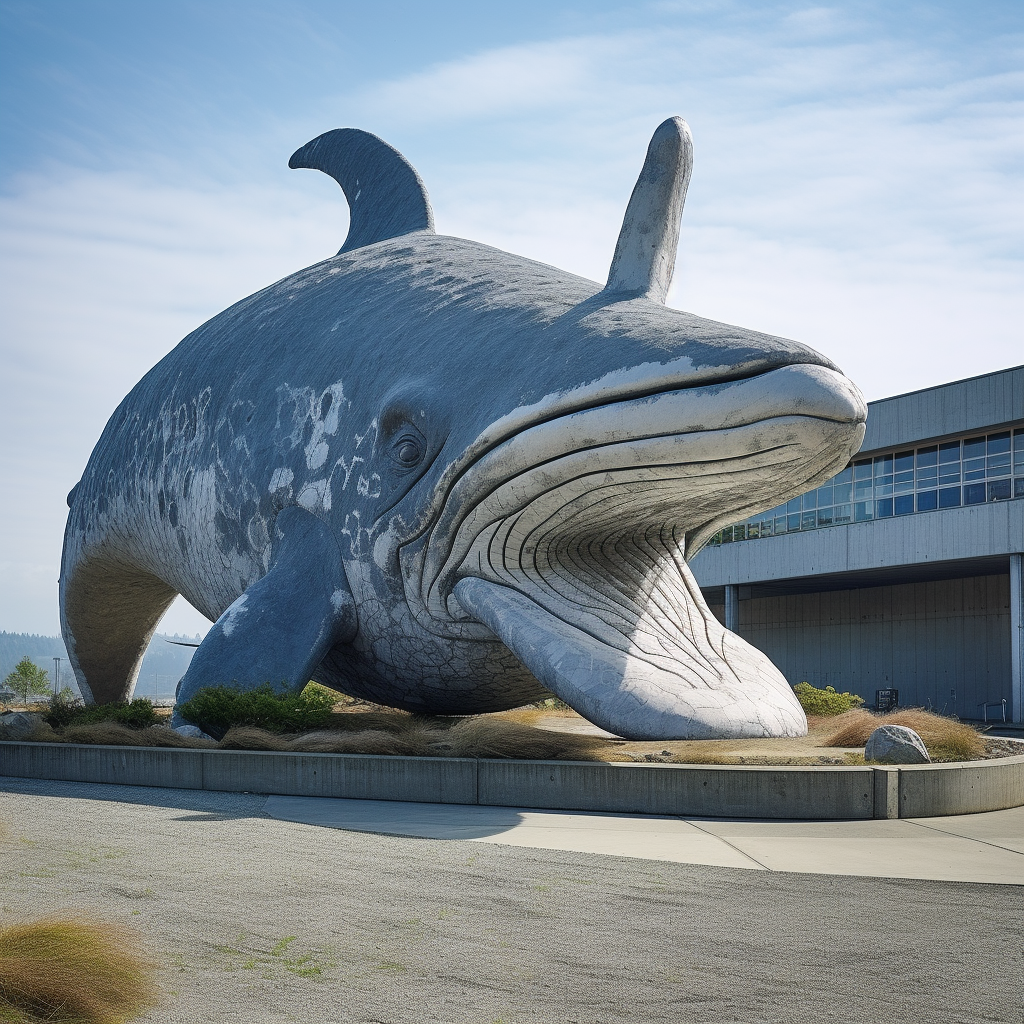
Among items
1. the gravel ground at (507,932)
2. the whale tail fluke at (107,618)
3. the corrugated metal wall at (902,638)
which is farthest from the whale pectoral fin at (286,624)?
the corrugated metal wall at (902,638)

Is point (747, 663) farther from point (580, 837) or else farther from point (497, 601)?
point (580, 837)

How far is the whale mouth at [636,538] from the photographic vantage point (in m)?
8.50

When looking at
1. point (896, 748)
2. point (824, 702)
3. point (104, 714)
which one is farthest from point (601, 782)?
point (824, 702)

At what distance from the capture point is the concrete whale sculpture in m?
8.86

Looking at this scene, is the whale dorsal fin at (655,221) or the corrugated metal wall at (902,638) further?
the corrugated metal wall at (902,638)

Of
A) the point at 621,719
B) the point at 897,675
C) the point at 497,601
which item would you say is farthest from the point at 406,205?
the point at 897,675

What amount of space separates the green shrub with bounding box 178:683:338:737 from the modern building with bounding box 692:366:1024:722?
23712 mm

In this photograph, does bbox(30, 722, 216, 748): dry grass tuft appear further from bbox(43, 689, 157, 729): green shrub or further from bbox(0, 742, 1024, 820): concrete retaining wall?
bbox(43, 689, 157, 729): green shrub

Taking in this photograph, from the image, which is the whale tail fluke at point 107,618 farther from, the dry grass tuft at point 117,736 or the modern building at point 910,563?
Answer: the modern building at point 910,563

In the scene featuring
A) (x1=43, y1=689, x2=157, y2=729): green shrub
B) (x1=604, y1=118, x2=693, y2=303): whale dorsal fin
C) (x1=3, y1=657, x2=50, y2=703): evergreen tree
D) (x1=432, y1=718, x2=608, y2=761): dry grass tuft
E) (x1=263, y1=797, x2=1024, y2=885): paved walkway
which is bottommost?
(x1=3, y1=657, x2=50, y2=703): evergreen tree

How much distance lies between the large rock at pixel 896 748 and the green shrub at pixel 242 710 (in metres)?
5.11

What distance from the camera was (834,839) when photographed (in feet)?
24.3

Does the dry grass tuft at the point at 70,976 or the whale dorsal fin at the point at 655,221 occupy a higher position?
the whale dorsal fin at the point at 655,221

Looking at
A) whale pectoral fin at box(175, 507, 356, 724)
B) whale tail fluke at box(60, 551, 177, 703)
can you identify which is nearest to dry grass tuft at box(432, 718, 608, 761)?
whale pectoral fin at box(175, 507, 356, 724)
